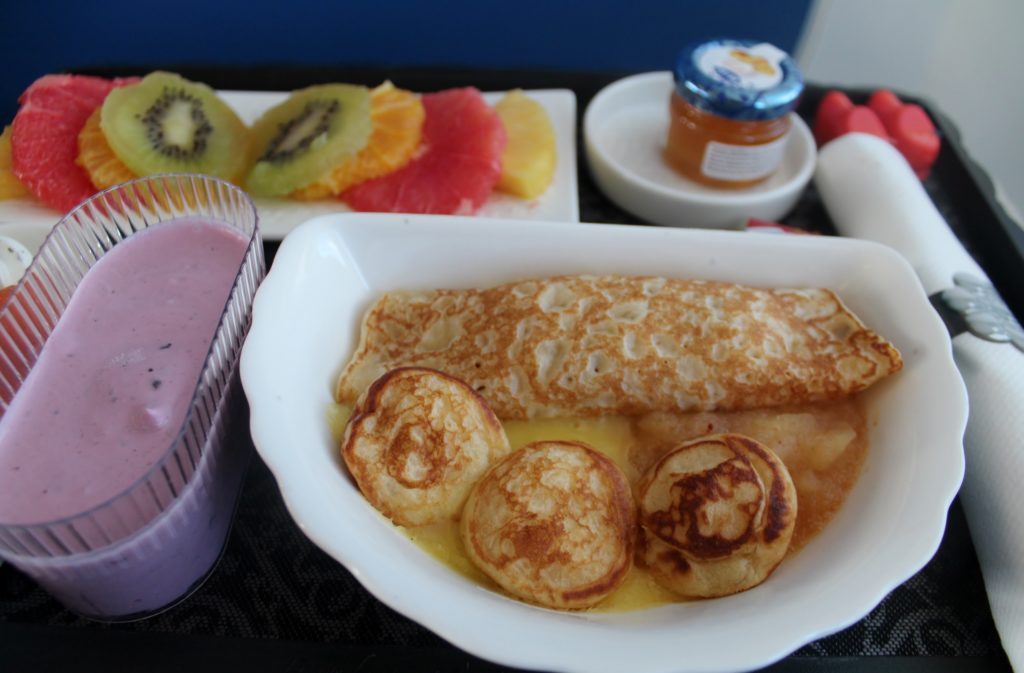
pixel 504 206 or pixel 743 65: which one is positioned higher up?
pixel 743 65

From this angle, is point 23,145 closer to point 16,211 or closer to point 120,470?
point 16,211

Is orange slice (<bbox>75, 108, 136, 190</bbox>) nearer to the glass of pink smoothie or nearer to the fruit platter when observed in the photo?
the fruit platter

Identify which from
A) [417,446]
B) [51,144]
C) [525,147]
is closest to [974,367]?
[417,446]

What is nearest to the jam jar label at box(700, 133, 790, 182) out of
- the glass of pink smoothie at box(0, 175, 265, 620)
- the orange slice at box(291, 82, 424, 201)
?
the orange slice at box(291, 82, 424, 201)

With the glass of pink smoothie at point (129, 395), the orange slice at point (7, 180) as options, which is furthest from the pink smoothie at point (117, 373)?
the orange slice at point (7, 180)

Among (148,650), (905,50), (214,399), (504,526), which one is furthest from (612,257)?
(905,50)

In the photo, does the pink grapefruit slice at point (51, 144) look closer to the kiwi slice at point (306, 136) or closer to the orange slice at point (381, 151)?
the kiwi slice at point (306, 136)

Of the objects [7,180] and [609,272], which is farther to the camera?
[7,180]

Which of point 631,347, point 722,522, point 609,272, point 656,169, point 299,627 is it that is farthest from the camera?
point 656,169

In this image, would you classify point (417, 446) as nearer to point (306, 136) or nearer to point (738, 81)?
point (306, 136)
